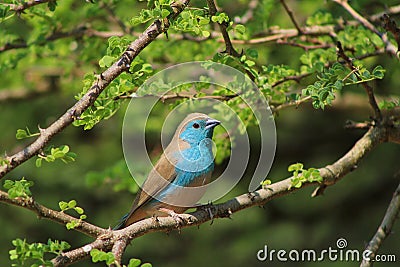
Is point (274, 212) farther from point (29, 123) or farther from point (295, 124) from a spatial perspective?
point (29, 123)

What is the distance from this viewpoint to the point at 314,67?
13.8 feet

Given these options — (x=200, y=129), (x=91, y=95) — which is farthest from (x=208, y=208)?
(x=91, y=95)

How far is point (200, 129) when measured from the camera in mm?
4660

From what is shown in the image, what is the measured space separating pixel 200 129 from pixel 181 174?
36 cm

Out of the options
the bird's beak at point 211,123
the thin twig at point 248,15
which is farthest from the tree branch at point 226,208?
the thin twig at point 248,15

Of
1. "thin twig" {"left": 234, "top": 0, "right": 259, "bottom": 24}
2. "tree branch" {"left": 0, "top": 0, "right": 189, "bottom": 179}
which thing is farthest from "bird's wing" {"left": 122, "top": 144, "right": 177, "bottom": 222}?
"tree branch" {"left": 0, "top": 0, "right": 189, "bottom": 179}

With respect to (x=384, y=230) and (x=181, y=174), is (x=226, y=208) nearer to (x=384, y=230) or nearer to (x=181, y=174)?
(x=181, y=174)

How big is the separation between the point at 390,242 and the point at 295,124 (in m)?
1.99

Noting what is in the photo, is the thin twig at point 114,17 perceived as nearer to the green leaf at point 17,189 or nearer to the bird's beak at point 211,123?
the bird's beak at point 211,123

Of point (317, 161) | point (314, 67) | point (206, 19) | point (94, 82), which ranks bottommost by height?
point (94, 82)

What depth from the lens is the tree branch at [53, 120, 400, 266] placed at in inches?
121

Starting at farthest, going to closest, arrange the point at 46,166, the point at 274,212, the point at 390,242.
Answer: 1. the point at 274,212
2. the point at 46,166
3. the point at 390,242

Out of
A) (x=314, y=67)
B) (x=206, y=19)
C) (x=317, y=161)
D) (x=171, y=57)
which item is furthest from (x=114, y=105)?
(x=317, y=161)

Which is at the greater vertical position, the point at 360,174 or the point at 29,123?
the point at 29,123
